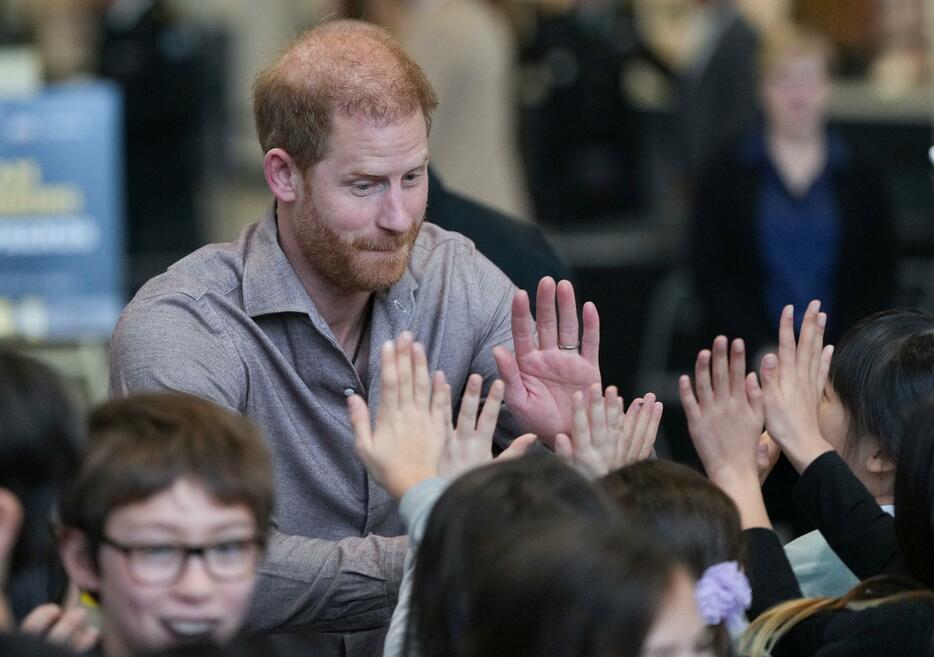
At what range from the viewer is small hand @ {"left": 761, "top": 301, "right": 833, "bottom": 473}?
2850 mm

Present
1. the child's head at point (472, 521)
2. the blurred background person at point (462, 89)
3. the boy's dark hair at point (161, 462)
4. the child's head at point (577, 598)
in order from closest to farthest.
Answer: the child's head at point (577, 598), the child's head at point (472, 521), the boy's dark hair at point (161, 462), the blurred background person at point (462, 89)

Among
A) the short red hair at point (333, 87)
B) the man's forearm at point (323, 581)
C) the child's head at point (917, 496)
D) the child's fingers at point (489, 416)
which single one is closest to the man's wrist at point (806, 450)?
the child's head at point (917, 496)

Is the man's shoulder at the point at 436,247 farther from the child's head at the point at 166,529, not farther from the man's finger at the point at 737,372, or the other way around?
the child's head at the point at 166,529

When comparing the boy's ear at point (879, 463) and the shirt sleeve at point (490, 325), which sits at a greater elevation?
the shirt sleeve at point (490, 325)

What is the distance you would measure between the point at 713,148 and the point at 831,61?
2123 mm

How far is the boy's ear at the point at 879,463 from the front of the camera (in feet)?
9.70

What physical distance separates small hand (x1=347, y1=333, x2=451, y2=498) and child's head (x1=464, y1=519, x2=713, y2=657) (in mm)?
468

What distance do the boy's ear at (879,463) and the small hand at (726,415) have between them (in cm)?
21

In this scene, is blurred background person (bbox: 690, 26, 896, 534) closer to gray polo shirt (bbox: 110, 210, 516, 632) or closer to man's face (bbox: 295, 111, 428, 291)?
gray polo shirt (bbox: 110, 210, 516, 632)

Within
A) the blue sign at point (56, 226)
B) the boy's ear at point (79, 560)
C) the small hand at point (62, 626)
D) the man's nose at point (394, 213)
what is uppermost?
the man's nose at point (394, 213)

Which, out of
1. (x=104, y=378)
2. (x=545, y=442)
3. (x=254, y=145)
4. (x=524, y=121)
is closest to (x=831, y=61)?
(x=524, y=121)

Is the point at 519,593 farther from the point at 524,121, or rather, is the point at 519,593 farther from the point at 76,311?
the point at 524,121

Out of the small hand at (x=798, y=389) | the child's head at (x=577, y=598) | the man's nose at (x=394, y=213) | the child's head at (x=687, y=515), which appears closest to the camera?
the child's head at (x=577, y=598)

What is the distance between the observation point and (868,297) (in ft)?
18.9
